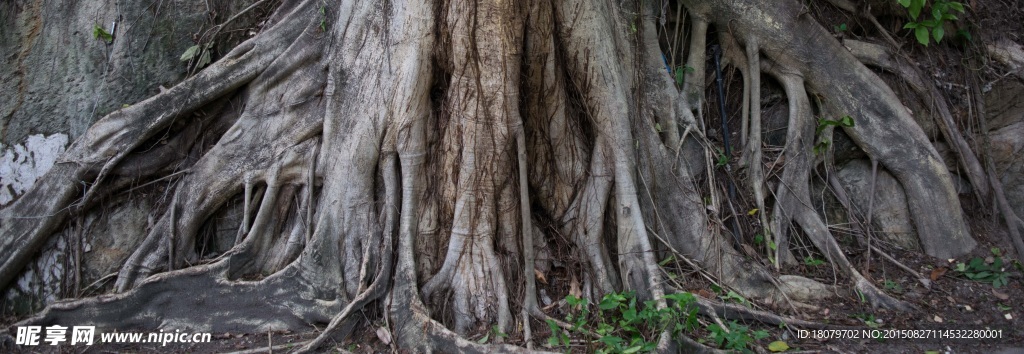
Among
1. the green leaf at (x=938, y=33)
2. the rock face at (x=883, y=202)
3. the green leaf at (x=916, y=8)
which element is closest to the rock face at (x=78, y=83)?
the rock face at (x=883, y=202)

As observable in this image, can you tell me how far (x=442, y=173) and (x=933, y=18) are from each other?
11.4ft

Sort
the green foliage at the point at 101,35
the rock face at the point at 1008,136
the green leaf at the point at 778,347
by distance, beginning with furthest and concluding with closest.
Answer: the rock face at the point at 1008,136 < the green foliage at the point at 101,35 < the green leaf at the point at 778,347

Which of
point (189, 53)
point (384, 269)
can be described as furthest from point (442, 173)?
point (189, 53)

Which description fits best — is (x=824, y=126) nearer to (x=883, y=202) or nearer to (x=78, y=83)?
(x=883, y=202)

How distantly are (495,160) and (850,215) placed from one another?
252cm

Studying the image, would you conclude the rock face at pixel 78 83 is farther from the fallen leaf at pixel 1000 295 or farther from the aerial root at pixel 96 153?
the fallen leaf at pixel 1000 295

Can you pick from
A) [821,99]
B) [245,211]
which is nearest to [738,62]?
[821,99]

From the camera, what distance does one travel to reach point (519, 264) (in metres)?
4.15

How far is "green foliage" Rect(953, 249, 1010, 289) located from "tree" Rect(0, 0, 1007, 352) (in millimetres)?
134

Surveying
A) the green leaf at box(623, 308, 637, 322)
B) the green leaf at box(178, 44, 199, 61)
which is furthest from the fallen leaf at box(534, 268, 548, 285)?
the green leaf at box(178, 44, 199, 61)

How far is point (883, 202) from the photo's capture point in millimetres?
4984

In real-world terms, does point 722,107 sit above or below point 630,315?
above

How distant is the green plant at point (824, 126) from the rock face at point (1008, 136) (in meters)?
1.20

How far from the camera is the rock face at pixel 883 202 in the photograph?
4.92 m
